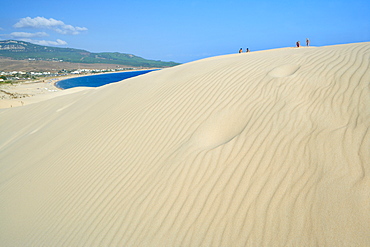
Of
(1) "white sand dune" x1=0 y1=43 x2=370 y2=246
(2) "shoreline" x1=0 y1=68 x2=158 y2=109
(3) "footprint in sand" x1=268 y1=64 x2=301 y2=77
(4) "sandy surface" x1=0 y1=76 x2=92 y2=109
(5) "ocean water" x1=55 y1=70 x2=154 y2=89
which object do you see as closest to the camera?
(1) "white sand dune" x1=0 y1=43 x2=370 y2=246

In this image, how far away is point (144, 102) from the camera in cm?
579

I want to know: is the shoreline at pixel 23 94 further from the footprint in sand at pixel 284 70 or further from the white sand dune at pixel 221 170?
the footprint in sand at pixel 284 70

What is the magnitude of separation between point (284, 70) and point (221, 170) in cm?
300

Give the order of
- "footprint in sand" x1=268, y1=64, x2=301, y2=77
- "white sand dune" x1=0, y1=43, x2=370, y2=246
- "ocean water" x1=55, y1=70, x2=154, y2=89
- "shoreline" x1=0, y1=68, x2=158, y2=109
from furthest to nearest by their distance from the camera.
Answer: "ocean water" x1=55, y1=70, x2=154, y2=89
"shoreline" x1=0, y1=68, x2=158, y2=109
"footprint in sand" x1=268, y1=64, x2=301, y2=77
"white sand dune" x1=0, y1=43, x2=370, y2=246

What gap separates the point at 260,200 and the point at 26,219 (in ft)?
12.0

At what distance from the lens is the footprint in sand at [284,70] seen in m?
4.55

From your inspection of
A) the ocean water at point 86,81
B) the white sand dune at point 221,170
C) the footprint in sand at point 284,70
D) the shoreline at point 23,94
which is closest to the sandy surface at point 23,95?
the shoreline at point 23,94

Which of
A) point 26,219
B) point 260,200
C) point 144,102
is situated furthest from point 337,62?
point 26,219

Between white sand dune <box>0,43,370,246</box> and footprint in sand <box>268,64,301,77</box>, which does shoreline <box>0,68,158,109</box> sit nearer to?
white sand dune <box>0,43,370,246</box>

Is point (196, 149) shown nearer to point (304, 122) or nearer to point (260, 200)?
point (260, 200)

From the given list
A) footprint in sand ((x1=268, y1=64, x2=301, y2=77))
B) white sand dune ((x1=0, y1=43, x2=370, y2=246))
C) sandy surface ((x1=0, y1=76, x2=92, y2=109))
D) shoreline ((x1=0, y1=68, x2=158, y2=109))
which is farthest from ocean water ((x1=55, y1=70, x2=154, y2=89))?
footprint in sand ((x1=268, y1=64, x2=301, y2=77))

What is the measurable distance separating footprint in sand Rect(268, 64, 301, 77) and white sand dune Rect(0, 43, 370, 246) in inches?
0.9

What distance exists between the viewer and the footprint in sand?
14.9 feet

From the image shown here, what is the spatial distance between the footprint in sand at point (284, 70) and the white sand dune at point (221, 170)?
0.07 feet
